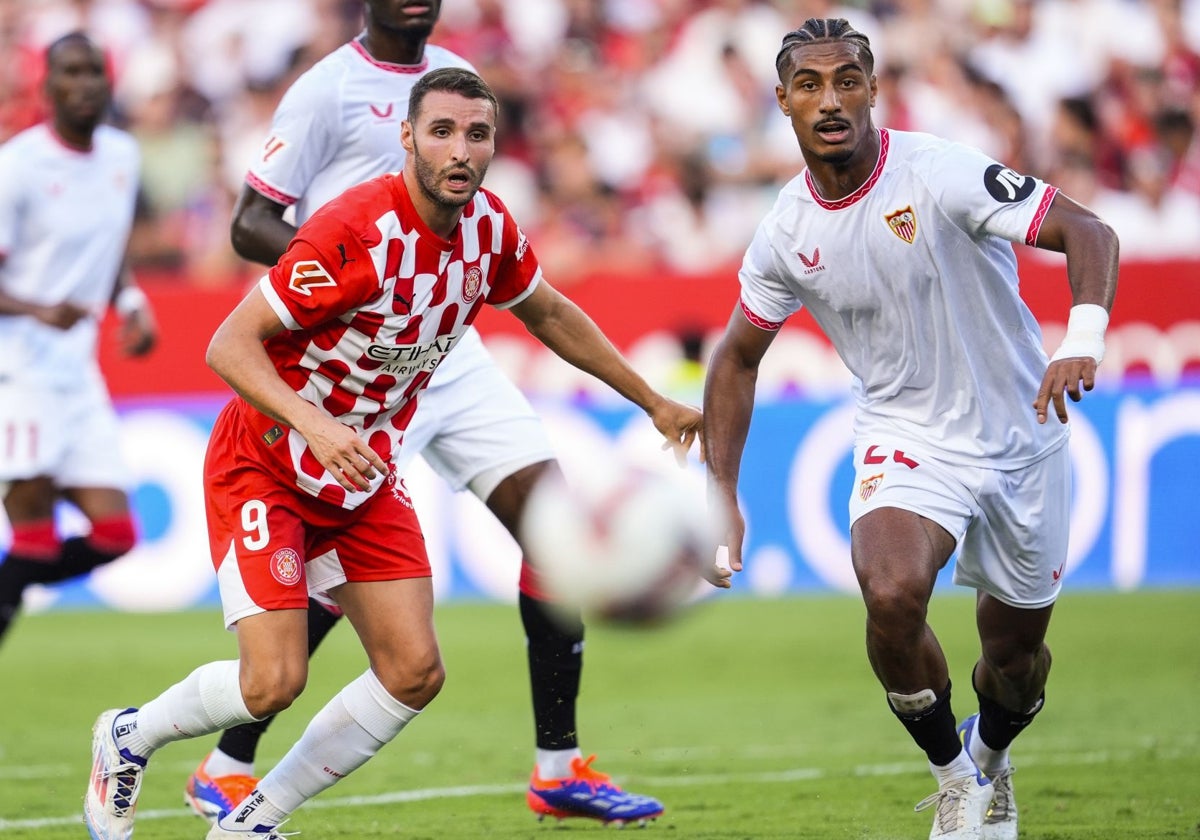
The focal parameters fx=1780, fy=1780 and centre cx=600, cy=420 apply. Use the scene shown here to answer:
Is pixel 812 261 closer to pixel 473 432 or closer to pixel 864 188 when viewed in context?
pixel 864 188

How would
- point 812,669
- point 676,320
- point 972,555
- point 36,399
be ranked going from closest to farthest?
point 972,555 < point 36,399 < point 812,669 < point 676,320

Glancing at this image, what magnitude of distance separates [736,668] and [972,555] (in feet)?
16.7

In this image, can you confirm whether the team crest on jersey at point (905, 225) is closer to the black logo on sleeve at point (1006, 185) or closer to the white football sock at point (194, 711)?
the black logo on sleeve at point (1006, 185)

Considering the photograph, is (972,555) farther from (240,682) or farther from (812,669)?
(812,669)

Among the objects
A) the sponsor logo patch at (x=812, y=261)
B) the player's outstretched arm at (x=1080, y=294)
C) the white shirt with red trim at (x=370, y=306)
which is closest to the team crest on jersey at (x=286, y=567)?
the white shirt with red trim at (x=370, y=306)

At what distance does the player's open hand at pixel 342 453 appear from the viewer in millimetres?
5387

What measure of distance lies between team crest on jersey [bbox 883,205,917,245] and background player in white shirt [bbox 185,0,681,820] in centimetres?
187

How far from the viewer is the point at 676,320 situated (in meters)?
14.4

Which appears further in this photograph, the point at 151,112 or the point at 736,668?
the point at 151,112

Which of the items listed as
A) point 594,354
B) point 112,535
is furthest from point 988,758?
point 112,535

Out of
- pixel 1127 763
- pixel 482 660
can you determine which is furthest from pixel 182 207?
pixel 1127 763

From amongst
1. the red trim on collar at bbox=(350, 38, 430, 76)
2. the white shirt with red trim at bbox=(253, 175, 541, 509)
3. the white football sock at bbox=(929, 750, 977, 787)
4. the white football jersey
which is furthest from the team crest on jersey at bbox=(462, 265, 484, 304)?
the white football jersey

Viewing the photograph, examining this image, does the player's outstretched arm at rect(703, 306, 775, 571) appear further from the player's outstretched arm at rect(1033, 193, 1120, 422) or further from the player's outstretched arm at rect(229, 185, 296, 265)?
the player's outstretched arm at rect(229, 185, 296, 265)

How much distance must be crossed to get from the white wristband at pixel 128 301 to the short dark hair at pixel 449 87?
13.9 feet
